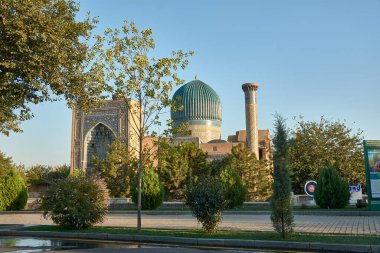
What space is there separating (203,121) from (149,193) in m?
48.2

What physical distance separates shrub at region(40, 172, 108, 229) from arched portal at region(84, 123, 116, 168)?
4248 centimetres

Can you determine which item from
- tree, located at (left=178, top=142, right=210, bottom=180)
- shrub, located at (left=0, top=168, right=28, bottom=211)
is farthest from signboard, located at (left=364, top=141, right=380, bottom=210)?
shrub, located at (left=0, top=168, right=28, bottom=211)

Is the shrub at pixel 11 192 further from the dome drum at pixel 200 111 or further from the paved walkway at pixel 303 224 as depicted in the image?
the dome drum at pixel 200 111

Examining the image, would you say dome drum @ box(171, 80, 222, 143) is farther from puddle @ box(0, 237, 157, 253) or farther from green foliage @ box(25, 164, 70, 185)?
puddle @ box(0, 237, 157, 253)

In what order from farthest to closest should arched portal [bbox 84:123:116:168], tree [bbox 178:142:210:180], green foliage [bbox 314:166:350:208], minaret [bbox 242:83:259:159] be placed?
minaret [bbox 242:83:259:159] → arched portal [bbox 84:123:116:168] → tree [bbox 178:142:210:180] → green foliage [bbox 314:166:350:208]

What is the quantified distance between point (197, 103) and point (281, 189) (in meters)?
62.2

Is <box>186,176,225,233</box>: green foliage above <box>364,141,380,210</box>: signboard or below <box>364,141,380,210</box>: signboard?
below

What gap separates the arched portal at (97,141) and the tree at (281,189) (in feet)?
154

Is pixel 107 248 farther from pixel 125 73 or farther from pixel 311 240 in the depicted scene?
pixel 125 73

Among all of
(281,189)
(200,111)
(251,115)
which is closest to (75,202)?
(281,189)

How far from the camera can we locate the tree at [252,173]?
37000mm

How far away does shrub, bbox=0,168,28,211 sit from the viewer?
87.6 feet

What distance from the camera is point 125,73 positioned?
13086mm

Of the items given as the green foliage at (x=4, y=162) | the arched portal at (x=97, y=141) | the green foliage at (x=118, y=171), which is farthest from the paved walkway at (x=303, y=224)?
the arched portal at (x=97, y=141)
